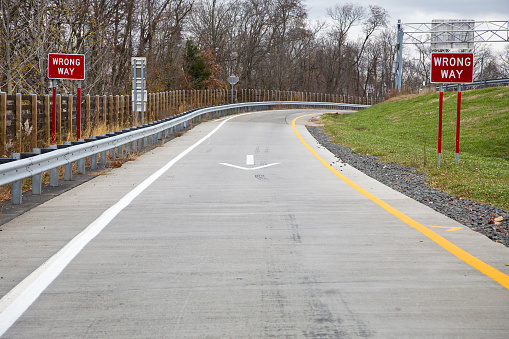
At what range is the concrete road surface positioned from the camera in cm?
440

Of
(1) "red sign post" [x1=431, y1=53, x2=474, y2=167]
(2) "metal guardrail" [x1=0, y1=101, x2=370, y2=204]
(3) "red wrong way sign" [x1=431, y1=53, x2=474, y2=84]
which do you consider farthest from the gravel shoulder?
(2) "metal guardrail" [x1=0, y1=101, x2=370, y2=204]

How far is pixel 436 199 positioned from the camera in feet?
34.2

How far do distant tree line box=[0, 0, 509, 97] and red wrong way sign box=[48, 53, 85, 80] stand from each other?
13.0 feet

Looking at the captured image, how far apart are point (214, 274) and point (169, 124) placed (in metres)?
19.8

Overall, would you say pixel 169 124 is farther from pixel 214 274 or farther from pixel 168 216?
pixel 214 274

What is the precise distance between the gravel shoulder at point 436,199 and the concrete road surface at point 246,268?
348 mm

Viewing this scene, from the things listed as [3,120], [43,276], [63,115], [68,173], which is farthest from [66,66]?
[43,276]

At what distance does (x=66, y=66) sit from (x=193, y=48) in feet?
132

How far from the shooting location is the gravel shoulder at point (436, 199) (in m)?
8.04

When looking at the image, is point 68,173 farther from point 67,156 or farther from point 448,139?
point 448,139

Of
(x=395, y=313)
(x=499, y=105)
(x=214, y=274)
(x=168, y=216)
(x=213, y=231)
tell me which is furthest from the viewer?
(x=499, y=105)

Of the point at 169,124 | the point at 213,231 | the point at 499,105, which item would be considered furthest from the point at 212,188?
the point at 499,105

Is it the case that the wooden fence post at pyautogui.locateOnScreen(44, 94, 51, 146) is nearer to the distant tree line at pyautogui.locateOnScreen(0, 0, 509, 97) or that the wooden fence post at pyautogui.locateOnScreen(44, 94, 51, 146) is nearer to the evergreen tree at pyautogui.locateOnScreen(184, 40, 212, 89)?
the distant tree line at pyautogui.locateOnScreen(0, 0, 509, 97)

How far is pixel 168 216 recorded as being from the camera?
8.55 m
